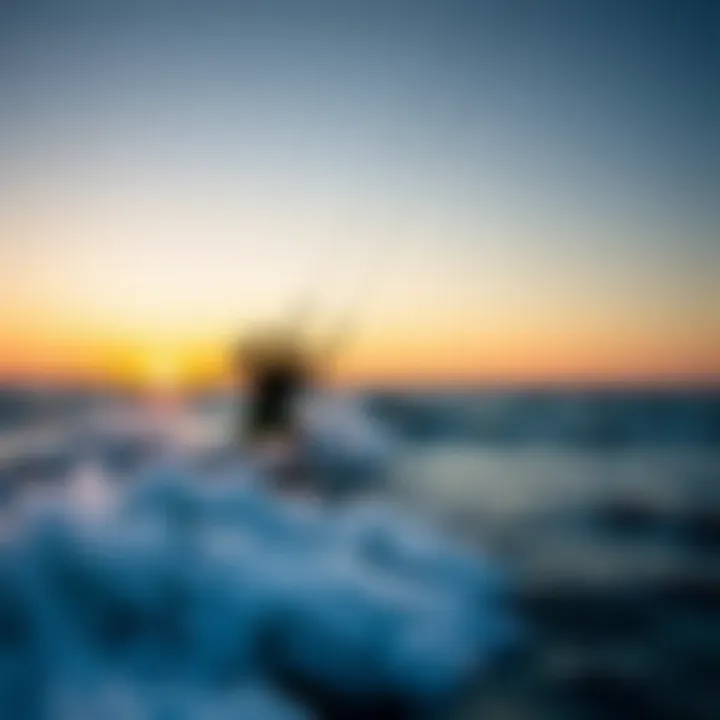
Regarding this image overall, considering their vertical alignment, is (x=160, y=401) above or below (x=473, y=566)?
above

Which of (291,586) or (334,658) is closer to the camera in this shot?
(334,658)

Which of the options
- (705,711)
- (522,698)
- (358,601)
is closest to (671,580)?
(705,711)

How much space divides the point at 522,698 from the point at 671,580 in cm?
133

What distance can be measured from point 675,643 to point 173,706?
162 cm

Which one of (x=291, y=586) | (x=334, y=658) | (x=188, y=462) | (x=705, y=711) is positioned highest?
(x=188, y=462)

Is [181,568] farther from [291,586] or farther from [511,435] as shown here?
[511,435]

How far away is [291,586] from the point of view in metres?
2.02

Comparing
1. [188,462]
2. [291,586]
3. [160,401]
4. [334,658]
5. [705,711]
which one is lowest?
[705,711]

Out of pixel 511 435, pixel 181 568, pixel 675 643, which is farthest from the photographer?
pixel 511 435

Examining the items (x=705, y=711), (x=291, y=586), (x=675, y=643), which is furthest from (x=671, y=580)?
(x=291, y=586)

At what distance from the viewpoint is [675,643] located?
214cm

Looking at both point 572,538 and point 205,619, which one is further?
point 572,538

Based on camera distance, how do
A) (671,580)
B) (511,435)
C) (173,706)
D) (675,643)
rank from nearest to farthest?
(173,706)
(675,643)
(671,580)
(511,435)

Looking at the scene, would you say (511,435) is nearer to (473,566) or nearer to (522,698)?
(473,566)
